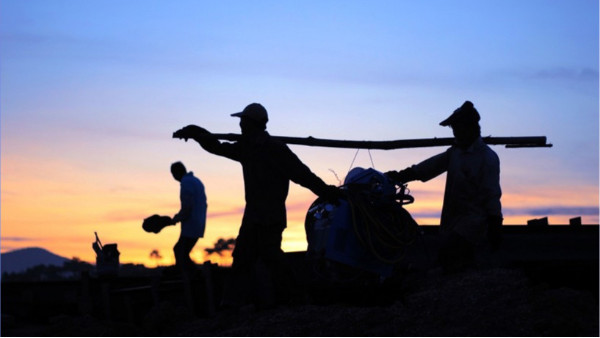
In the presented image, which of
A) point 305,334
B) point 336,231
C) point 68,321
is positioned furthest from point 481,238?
point 68,321

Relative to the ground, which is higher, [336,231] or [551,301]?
[336,231]

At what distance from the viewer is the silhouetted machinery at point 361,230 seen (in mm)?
11523

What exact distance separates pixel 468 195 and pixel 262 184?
7.51 feet

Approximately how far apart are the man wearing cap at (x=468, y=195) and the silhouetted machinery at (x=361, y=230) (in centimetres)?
49

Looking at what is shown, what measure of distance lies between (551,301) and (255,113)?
139 inches

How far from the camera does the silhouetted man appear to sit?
15.3m

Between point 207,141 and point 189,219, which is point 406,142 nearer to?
point 207,141

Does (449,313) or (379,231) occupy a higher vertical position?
(379,231)

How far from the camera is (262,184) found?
11.4m

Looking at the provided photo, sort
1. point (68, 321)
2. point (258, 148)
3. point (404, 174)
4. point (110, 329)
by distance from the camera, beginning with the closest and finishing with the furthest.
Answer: point (258, 148) < point (404, 174) < point (110, 329) < point (68, 321)

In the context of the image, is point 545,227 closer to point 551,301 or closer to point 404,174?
point 404,174

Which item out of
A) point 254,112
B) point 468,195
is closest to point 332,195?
point 254,112

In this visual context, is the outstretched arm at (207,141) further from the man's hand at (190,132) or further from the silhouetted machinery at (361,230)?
the silhouetted machinery at (361,230)

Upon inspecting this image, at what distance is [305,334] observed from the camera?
10.7m
